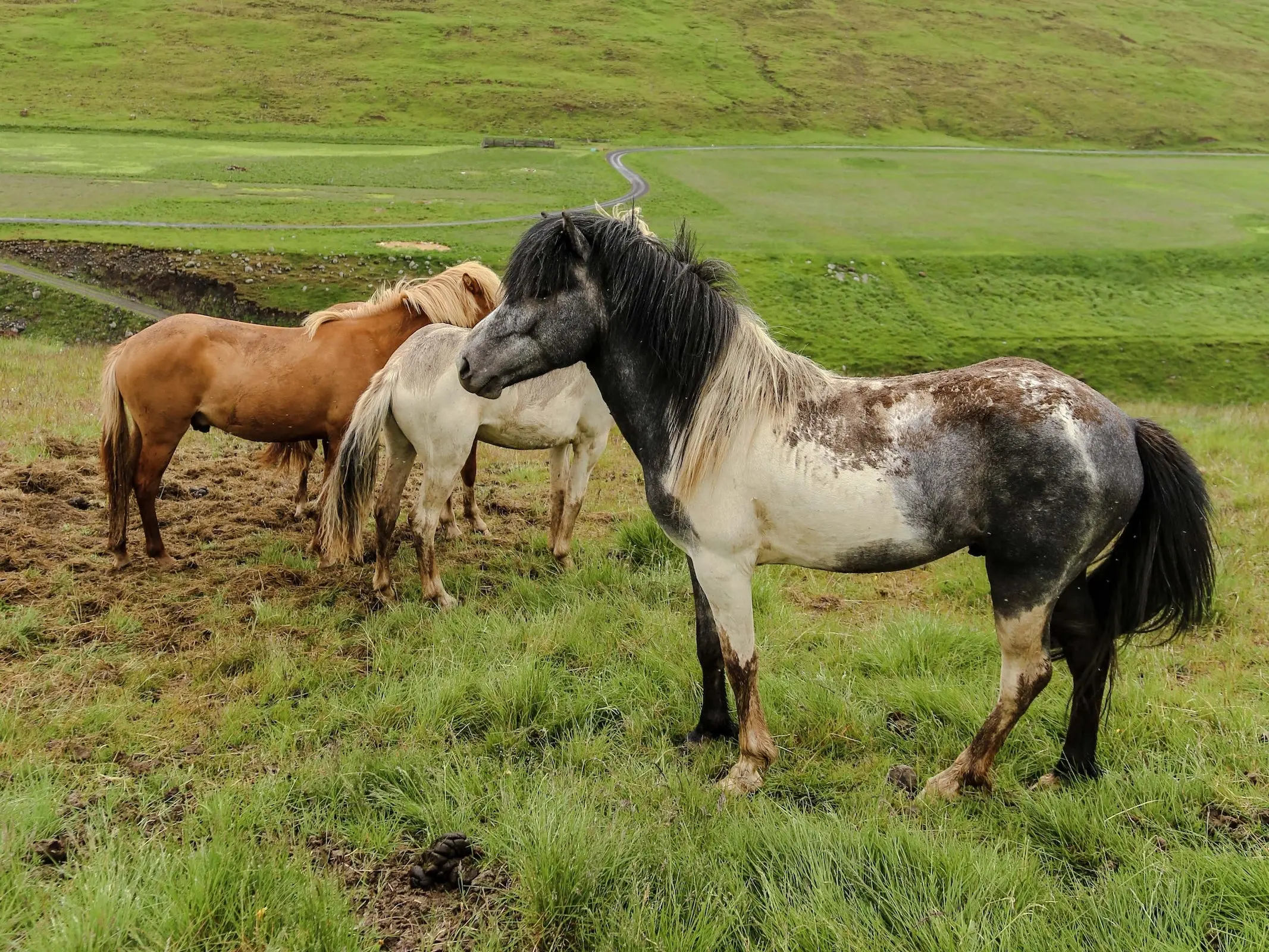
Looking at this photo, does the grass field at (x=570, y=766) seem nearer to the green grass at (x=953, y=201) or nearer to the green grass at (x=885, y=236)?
the green grass at (x=885, y=236)

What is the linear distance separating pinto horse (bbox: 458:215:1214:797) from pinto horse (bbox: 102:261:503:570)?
3.14 m

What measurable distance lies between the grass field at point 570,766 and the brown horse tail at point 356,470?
468 millimetres

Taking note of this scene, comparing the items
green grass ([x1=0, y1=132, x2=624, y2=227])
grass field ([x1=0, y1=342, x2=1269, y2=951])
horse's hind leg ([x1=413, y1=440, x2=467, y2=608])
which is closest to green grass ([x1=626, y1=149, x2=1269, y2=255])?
green grass ([x1=0, y1=132, x2=624, y2=227])

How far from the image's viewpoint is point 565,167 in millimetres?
46000

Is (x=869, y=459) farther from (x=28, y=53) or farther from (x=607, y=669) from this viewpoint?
(x=28, y=53)

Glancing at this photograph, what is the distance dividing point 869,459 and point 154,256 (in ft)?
89.4

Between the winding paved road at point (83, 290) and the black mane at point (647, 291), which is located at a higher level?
the black mane at point (647, 291)

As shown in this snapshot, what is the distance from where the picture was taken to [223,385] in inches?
252

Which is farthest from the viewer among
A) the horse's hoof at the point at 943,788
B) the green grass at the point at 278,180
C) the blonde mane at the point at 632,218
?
the green grass at the point at 278,180

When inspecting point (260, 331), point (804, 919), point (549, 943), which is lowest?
point (549, 943)

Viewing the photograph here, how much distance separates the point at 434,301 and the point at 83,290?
22.4 metres

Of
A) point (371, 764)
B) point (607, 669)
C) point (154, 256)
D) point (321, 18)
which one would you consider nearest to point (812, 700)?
point (607, 669)

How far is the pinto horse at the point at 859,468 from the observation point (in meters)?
3.49

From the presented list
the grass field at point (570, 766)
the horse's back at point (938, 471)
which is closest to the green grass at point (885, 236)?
the grass field at point (570, 766)
